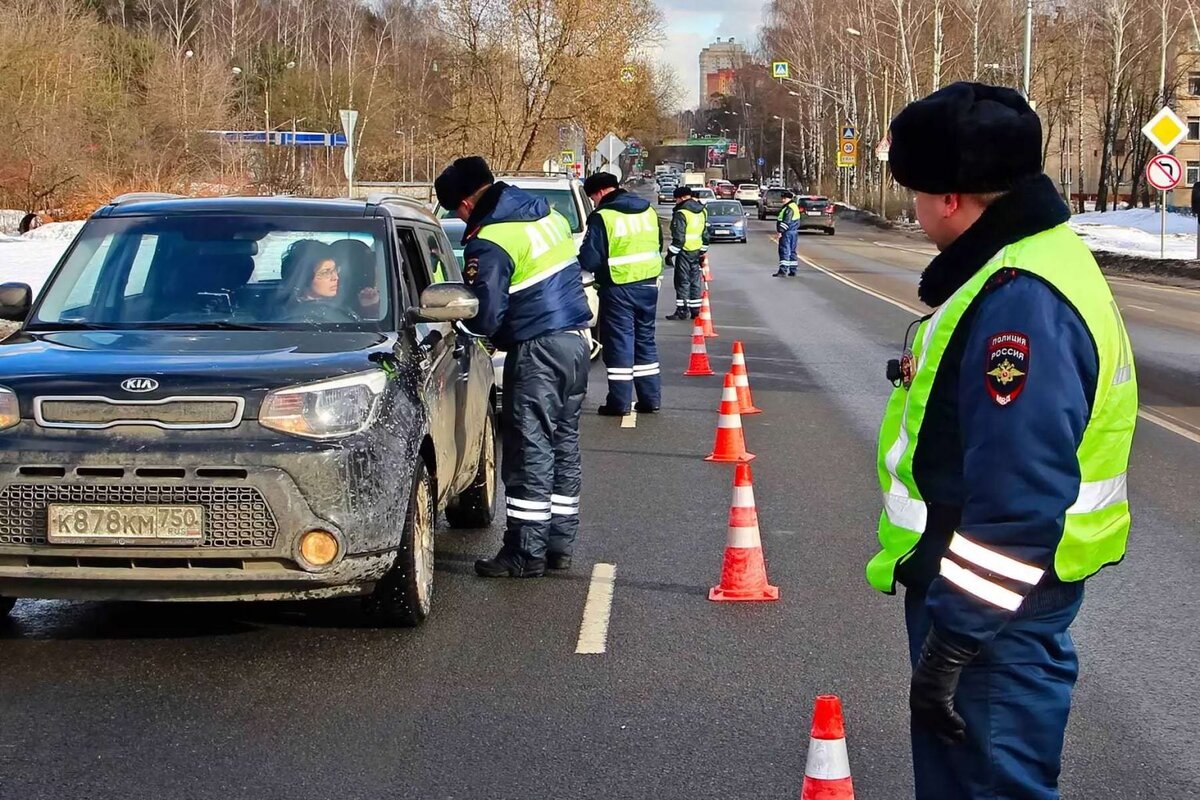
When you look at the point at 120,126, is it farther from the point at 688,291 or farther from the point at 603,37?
the point at 688,291

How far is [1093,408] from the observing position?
9.23ft

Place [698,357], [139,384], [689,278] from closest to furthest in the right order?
[139,384], [698,357], [689,278]

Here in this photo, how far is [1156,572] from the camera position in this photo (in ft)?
24.0

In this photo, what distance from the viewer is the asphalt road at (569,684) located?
15.4 ft

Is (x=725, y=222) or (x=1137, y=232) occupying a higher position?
(x=725, y=222)

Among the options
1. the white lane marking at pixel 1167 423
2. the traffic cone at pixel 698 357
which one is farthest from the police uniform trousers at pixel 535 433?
the traffic cone at pixel 698 357

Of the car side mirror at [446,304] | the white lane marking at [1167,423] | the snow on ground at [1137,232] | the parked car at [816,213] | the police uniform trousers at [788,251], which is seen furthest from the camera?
the parked car at [816,213]

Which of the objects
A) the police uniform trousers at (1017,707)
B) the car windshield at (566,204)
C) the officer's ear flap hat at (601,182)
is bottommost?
the police uniform trousers at (1017,707)

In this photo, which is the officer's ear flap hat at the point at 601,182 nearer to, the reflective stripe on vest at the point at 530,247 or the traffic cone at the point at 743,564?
→ the reflective stripe on vest at the point at 530,247

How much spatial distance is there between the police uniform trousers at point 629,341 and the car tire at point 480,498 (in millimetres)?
4131

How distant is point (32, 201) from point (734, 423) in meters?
31.0

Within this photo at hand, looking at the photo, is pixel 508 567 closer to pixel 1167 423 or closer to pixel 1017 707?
pixel 1017 707

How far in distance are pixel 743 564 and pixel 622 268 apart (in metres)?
6.00

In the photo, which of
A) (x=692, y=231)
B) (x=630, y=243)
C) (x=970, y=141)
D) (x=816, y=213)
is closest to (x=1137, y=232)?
(x=816, y=213)
